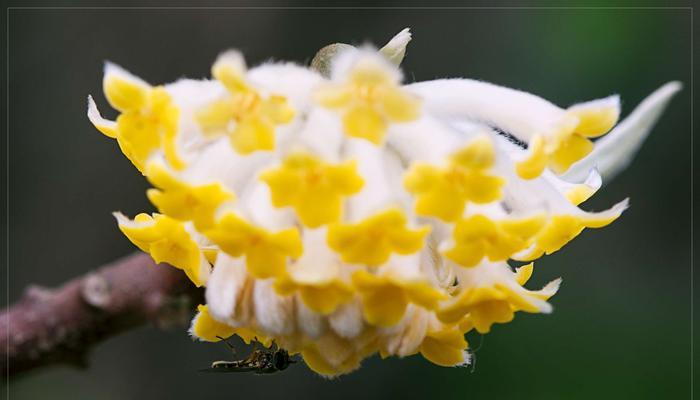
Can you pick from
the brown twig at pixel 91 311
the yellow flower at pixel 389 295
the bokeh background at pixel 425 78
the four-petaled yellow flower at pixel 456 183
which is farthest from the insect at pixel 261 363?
the bokeh background at pixel 425 78

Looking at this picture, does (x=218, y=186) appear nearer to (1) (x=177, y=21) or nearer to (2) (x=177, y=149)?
(2) (x=177, y=149)

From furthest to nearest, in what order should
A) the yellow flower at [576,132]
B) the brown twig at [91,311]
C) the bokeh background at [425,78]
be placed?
the bokeh background at [425,78] → the brown twig at [91,311] → the yellow flower at [576,132]

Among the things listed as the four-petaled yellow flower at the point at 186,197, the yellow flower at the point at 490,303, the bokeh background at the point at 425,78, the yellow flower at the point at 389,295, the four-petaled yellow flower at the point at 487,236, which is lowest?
the bokeh background at the point at 425,78

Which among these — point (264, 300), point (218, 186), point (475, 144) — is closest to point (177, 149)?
point (218, 186)

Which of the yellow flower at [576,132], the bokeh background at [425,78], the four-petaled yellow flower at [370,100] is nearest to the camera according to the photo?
the four-petaled yellow flower at [370,100]

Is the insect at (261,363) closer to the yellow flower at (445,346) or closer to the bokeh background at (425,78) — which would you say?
the yellow flower at (445,346)

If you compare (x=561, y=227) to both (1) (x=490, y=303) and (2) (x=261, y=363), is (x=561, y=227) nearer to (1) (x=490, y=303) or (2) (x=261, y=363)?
(1) (x=490, y=303)

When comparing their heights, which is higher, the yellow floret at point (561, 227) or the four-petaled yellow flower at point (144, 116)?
the four-petaled yellow flower at point (144, 116)
